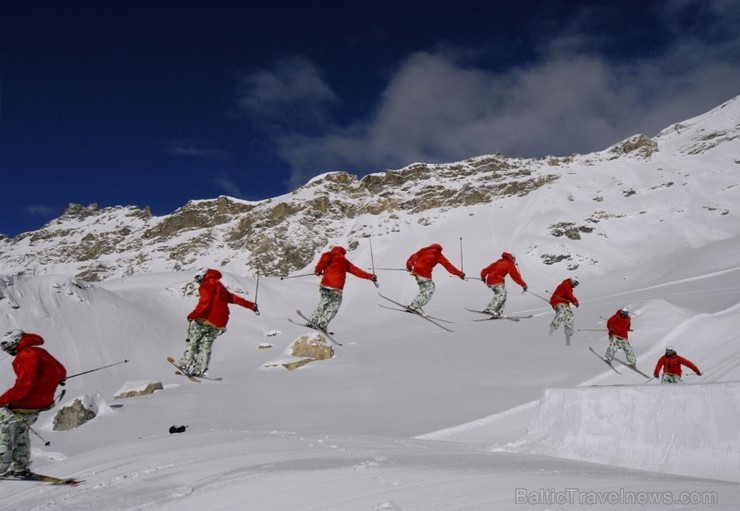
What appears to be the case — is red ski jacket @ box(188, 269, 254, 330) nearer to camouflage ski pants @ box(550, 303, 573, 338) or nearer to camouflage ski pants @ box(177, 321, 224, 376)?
camouflage ski pants @ box(177, 321, 224, 376)

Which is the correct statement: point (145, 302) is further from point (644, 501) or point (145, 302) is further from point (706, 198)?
point (706, 198)

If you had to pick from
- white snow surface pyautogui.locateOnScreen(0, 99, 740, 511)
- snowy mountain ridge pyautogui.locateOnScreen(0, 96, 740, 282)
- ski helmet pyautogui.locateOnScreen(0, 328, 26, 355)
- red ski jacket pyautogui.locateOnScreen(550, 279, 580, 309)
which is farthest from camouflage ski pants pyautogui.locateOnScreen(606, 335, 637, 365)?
snowy mountain ridge pyautogui.locateOnScreen(0, 96, 740, 282)

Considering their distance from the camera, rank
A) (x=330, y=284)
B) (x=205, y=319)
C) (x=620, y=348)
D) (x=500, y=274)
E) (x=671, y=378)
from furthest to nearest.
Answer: (x=500, y=274), (x=620, y=348), (x=330, y=284), (x=671, y=378), (x=205, y=319)

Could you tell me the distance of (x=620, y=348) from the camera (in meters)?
10.2

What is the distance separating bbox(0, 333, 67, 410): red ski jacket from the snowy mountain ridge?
1743 inches

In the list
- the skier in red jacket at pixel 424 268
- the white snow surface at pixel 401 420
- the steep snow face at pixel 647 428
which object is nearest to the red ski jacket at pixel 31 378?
the white snow surface at pixel 401 420

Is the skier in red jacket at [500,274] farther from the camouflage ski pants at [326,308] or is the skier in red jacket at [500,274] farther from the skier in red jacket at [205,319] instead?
the skier in red jacket at [205,319]

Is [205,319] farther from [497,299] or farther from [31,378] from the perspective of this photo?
[497,299]

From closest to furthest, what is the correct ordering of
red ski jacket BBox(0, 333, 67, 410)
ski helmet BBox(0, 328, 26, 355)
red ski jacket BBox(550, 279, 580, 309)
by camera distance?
ski helmet BBox(0, 328, 26, 355), red ski jacket BBox(0, 333, 67, 410), red ski jacket BBox(550, 279, 580, 309)

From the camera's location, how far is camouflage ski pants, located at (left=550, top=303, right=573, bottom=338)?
12.9 meters

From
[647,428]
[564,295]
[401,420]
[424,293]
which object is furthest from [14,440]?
[564,295]

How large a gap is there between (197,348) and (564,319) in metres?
10.0

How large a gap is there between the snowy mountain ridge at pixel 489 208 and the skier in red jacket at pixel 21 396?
1746 inches

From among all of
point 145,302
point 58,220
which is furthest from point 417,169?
point 58,220
